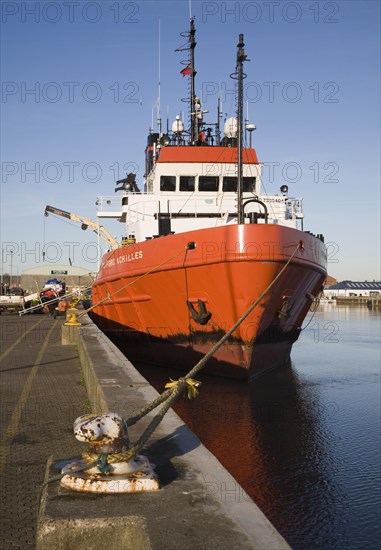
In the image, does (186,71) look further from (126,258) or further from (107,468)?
(107,468)

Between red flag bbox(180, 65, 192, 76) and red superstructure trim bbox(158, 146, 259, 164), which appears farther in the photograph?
red flag bbox(180, 65, 192, 76)

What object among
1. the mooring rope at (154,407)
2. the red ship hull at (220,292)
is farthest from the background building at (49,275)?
the mooring rope at (154,407)

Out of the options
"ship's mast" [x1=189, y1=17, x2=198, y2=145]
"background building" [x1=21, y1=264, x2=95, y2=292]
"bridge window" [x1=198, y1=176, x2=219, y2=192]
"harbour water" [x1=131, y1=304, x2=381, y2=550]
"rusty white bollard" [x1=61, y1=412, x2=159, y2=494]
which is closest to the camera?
"rusty white bollard" [x1=61, y1=412, x2=159, y2=494]

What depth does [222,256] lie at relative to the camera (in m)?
11.6

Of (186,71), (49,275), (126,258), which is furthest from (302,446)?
(49,275)

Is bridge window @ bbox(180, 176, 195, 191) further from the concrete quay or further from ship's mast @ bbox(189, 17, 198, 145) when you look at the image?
the concrete quay

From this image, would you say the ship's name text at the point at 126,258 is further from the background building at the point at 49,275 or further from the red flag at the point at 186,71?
the background building at the point at 49,275

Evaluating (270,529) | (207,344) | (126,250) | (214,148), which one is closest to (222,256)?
(207,344)

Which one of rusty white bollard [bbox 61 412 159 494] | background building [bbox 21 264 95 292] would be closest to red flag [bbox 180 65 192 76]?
rusty white bollard [bbox 61 412 159 494]

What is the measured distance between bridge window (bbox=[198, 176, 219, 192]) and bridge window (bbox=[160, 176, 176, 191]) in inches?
31.8

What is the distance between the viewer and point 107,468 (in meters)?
3.11

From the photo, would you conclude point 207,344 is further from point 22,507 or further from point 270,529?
point 270,529

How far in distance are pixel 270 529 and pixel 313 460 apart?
6210mm

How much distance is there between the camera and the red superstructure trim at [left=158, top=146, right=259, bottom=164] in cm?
1748
